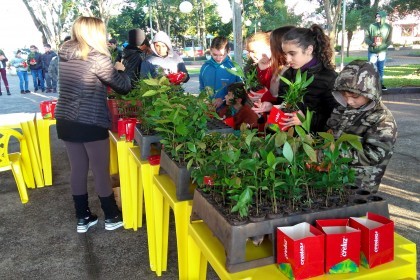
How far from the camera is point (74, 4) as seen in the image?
18516 mm

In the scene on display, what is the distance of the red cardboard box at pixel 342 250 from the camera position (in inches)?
41.4

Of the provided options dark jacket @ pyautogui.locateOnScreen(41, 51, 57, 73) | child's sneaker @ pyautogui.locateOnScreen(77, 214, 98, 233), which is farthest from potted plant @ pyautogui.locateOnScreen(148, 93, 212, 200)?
dark jacket @ pyautogui.locateOnScreen(41, 51, 57, 73)

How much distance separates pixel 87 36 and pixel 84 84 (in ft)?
1.00

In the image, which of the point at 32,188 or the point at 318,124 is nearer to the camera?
the point at 318,124

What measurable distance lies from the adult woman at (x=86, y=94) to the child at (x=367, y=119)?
1.55 metres

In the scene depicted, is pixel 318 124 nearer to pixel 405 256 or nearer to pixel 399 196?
pixel 405 256

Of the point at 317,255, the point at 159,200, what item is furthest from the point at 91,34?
the point at 317,255

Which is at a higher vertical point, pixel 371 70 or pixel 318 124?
pixel 371 70

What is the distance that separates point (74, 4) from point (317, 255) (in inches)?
776

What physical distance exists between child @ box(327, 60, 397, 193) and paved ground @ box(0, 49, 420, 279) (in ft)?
3.79

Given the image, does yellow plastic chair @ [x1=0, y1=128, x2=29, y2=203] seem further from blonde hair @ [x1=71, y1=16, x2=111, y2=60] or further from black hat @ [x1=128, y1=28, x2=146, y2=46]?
black hat @ [x1=128, y1=28, x2=146, y2=46]

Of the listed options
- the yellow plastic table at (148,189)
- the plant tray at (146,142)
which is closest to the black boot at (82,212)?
the yellow plastic table at (148,189)

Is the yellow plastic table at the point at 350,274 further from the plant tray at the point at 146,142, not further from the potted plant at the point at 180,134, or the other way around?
the plant tray at the point at 146,142

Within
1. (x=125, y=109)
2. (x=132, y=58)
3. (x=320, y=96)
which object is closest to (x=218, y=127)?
(x=320, y=96)
